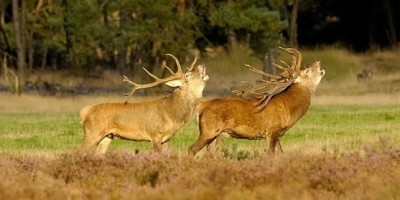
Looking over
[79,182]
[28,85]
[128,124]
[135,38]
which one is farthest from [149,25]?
[79,182]

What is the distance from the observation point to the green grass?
19.3 metres

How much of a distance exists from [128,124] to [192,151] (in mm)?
1112

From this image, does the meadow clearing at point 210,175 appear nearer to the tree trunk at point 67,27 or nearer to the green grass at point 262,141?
the green grass at point 262,141

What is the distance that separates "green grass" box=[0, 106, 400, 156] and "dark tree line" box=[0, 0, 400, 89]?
1415 cm

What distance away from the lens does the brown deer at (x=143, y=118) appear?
17078 mm

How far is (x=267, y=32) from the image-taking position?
149ft

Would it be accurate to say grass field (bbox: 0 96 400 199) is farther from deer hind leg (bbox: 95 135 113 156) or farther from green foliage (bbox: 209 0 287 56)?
green foliage (bbox: 209 0 287 56)

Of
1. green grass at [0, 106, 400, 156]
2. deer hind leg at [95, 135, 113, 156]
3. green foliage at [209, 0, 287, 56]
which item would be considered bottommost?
green grass at [0, 106, 400, 156]

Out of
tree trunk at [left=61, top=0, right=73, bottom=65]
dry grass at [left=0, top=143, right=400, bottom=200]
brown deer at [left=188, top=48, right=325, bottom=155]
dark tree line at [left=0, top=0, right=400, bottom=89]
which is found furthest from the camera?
tree trunk at [left=61, top=0, right=73, bottom=65]

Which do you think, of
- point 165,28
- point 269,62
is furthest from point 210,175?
point 269,62

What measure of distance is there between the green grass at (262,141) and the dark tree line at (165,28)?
14.1 meters

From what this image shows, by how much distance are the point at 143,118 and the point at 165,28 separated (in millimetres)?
28965

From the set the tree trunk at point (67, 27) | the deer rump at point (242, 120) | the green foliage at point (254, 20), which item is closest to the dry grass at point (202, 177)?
the deer rump at point (242, 120)

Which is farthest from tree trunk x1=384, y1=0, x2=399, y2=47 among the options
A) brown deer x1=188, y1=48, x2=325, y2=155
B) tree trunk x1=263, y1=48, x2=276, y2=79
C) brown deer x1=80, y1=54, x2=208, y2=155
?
brown deer x1=80, y1=54, x2=208, y2=155
